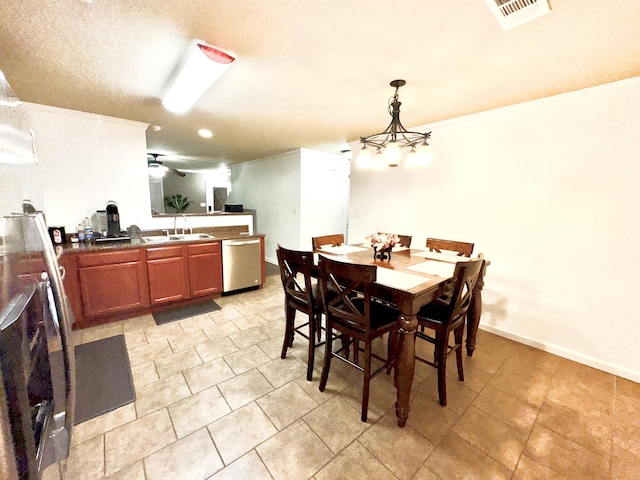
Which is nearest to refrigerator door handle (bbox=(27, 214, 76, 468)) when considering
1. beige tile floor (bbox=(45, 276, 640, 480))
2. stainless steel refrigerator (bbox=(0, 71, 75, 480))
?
stainless steel refrigerator (bbox=(0, 71, 75, 480))

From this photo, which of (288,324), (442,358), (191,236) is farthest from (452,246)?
(191,236)

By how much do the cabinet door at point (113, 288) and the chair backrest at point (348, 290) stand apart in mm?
2230

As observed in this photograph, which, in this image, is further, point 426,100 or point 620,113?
point 426,100

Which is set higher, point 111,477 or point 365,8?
point 365,8

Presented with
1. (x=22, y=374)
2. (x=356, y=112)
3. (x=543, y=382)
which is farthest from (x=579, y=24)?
(x=22, y=374)

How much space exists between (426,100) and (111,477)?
10.9 ft

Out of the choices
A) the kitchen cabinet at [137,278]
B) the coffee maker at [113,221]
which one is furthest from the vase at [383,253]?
the coffee maker at [113,221]

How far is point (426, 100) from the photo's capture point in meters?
2.39

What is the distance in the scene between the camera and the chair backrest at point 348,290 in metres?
1.45

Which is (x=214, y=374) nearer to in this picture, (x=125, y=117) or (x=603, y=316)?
(x=125, y=117)

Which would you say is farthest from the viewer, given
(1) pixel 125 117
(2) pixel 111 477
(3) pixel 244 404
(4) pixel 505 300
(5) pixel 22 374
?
(1) pixel 125 117

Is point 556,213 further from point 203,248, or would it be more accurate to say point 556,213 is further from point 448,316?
point 203,248

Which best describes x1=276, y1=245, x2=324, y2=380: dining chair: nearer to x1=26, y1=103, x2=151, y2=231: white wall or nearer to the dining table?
the dining table

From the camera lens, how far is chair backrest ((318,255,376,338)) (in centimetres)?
145
